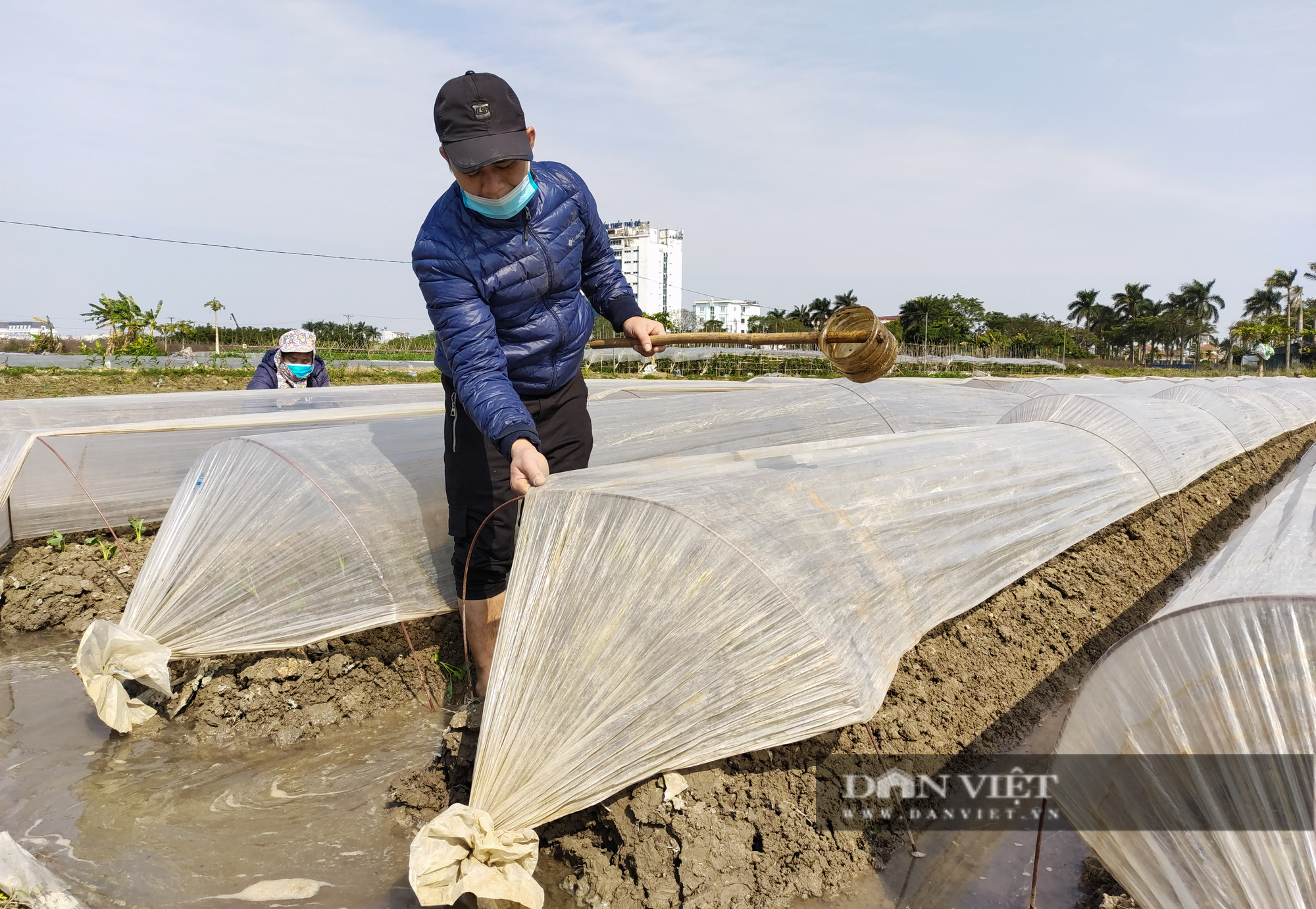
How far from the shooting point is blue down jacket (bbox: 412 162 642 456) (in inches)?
85.1

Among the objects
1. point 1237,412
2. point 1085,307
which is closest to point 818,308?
point 1085,307

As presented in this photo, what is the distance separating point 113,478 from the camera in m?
4.50

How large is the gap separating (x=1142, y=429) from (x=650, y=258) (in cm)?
8996

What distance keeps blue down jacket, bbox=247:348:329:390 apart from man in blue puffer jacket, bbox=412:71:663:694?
451cm

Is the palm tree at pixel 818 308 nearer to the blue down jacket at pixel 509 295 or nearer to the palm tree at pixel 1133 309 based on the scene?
the palm tree at pixel 1133 309

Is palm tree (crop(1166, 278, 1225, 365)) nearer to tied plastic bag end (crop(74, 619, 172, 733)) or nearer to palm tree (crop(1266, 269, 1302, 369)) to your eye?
palm tree (crop(1266, 269, 1302, 369))

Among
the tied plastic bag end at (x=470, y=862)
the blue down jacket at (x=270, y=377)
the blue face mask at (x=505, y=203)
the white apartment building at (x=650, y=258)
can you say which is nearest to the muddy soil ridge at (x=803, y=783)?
the tied plastic bag end at (x=470, y=862)

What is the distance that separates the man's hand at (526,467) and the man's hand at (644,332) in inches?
23.4

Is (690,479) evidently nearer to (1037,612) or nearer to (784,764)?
(784,764)

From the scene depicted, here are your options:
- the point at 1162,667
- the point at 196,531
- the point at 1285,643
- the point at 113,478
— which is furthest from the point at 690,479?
the point at 113,478

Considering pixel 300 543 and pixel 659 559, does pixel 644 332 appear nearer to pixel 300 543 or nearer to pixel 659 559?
pixel 659 559

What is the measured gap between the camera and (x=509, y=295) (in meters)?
2.35

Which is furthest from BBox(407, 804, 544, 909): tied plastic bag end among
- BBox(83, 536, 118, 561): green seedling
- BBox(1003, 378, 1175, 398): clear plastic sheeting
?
BBox(1003, 378, 1175, 398): clear plastic sheeting

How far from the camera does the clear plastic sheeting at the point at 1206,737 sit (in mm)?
1356
